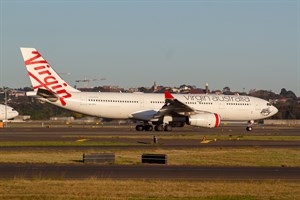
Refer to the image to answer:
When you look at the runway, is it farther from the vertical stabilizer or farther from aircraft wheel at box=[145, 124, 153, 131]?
aircraft wheel at box=[145, 124, 153, 131]

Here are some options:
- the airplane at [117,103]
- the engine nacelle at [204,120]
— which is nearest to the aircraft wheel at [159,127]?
the airplane at [117,103]

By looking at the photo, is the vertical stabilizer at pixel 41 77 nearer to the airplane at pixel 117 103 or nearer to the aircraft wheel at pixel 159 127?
the airplane at pixel 117 103

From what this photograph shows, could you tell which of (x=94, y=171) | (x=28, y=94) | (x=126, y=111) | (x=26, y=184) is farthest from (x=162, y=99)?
(x=26, y=184)

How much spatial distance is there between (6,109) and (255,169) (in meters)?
70.4

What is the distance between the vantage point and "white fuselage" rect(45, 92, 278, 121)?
65688 millimetres

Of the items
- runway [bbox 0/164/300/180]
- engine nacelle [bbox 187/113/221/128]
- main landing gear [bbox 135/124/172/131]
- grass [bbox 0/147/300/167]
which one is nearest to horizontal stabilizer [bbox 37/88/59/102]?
main landing gear [bbox 135/124/172/131]

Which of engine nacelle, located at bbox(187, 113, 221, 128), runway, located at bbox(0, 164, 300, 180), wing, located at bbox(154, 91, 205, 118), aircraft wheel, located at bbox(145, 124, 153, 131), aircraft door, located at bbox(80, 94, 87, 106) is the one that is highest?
aircraft door, located at bbox(80, 94, 87, 106)

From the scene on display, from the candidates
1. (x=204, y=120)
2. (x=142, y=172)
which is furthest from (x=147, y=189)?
(x=204, y=120)

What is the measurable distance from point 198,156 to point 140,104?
32.2 m

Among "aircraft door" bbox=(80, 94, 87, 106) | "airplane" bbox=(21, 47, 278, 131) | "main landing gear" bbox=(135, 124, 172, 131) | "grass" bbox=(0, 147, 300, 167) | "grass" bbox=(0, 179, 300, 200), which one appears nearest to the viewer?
"grass" bbox=(0, 179, 300, 200)

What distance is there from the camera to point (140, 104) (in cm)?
6700

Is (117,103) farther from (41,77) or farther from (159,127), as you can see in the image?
(41,77)

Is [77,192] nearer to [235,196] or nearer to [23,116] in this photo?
[235,196]

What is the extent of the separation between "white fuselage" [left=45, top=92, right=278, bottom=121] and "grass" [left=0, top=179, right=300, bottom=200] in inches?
1672
